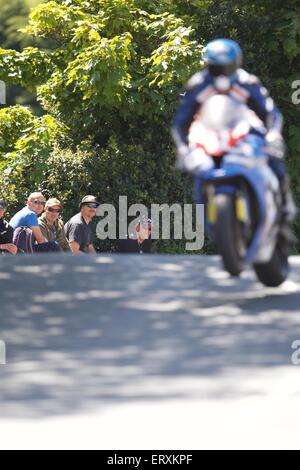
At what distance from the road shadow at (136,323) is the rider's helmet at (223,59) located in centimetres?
107

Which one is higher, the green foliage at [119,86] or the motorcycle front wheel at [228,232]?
the green foliage at [119,86]

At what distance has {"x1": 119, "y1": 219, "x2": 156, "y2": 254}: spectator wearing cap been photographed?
8.12 metres

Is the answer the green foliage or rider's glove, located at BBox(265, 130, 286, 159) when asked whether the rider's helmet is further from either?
the green foliage

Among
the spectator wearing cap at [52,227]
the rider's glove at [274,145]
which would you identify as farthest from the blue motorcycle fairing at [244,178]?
the spectator wearing cap at [52,227]

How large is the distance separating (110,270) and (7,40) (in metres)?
85.2

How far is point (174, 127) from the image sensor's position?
5250 mm

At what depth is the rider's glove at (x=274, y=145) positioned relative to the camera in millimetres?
5055

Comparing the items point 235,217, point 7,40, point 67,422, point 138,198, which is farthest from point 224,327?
point 7,40

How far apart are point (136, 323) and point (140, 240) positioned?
0.93 m

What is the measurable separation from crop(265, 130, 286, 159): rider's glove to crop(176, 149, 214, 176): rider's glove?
0.29m

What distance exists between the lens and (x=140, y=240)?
8.53m

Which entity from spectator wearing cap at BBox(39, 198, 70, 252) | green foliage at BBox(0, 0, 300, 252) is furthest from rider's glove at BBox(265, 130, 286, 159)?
green foliage at BBox(0, 0, 300, 252)

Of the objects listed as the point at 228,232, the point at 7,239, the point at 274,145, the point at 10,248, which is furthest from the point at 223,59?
the point at 7,239

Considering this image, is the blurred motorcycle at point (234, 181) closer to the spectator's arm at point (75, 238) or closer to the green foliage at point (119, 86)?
the spectator's arm at point (75, 238)
